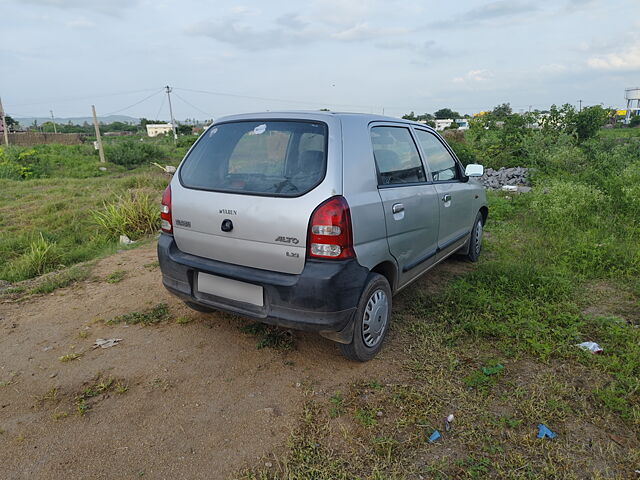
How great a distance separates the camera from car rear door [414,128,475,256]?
3689mm

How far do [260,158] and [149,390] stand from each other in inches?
64.3

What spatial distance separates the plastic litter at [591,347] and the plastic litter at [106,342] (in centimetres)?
347

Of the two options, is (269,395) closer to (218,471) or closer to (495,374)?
(218,471)

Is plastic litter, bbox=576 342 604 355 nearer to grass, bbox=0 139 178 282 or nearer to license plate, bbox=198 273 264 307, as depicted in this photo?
license plate, bbox=198 273 264 307

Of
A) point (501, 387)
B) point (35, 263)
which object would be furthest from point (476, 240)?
point (35, 263)

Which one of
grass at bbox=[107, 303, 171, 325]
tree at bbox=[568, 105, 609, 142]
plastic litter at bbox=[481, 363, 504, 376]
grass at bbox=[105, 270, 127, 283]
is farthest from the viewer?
tree at bbox=[568, 105, 609, 142]

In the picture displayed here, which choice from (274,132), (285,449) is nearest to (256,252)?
(274,132)

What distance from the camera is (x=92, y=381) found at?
2703 millimetres

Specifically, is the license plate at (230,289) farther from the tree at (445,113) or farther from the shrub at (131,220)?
the tree at (445,113)

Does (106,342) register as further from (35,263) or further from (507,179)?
(507,179)

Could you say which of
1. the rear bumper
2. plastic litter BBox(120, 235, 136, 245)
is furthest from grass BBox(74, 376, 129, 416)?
plastic litter BBox(120, 235, 136, 245)

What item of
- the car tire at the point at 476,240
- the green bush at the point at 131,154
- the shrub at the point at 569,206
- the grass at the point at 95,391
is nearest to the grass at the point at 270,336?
the grass at the point at 95,391

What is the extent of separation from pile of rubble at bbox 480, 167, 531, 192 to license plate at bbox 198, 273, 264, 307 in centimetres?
869

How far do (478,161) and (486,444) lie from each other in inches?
497
